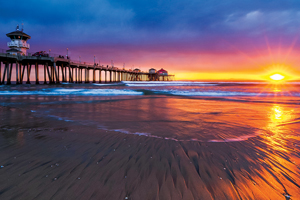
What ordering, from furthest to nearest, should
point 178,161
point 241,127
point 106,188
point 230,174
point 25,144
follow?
point 241,127 < point 25,144 < point 178,161 < point 230,174 < point 106,188

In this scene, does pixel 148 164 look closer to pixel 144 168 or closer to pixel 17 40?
pixel 144 168

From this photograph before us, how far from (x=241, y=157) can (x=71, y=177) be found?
8.41 feet

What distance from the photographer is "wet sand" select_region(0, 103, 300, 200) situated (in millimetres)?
1887

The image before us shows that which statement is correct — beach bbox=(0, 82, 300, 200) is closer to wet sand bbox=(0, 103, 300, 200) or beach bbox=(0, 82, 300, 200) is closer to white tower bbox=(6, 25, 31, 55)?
wet sand bbox=(0, 103, 300, 200)

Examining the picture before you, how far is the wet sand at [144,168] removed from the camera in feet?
6.19

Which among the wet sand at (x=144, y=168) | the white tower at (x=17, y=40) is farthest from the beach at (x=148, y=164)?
the white tower at (x=17, y=40)

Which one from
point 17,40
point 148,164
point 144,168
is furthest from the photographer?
point 17,40

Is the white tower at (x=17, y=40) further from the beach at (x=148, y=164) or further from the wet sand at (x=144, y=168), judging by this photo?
the wet sand at (x=144, y=168)

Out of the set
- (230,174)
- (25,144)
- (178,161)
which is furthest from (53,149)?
(230,174)

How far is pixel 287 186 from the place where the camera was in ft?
6.66

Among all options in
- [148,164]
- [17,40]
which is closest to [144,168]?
[148,164]

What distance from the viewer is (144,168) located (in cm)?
241

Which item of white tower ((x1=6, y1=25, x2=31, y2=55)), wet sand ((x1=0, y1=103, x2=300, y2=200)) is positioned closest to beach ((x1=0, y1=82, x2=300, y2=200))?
wet sand ((x1=0, y1=103, x2=300, y2=200))

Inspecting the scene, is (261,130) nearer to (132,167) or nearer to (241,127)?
(241,127)
